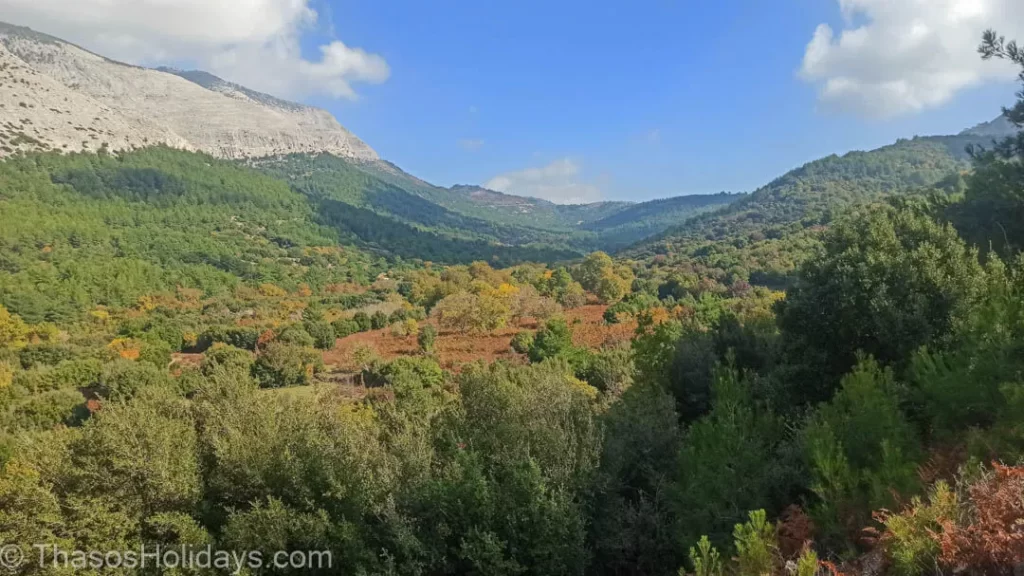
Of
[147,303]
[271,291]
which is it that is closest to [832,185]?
[271,291]

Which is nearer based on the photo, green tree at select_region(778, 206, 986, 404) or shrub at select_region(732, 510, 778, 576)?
shrub at select_region(732, 510, 778, 576)

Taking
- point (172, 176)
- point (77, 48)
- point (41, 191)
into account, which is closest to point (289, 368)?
point (41, 191)

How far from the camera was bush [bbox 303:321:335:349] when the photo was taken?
42.5 metres

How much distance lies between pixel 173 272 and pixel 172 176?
54.3 m

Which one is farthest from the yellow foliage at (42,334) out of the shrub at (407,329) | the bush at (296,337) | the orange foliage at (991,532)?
the orange foliage at (991,532)

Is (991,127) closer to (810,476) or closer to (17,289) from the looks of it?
(810,476)

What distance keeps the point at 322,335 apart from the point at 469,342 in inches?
510

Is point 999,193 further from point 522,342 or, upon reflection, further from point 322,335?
point 322,335

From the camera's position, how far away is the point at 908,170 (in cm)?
13888

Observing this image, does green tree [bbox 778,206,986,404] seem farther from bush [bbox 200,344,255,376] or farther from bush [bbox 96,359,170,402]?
bush [bbox 96,359,170,402]

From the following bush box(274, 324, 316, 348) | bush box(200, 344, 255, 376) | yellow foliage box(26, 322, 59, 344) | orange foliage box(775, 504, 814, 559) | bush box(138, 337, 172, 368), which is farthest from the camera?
yellow foliage box(26, 322, 59, 344)

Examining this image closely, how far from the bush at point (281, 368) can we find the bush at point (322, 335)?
32.3 feet

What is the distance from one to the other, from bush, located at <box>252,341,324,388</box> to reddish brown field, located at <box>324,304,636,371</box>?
9.82ft

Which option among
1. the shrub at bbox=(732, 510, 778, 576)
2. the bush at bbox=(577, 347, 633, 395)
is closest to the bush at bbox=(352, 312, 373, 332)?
the bush at bbox=(577, 347, 633, 395)
